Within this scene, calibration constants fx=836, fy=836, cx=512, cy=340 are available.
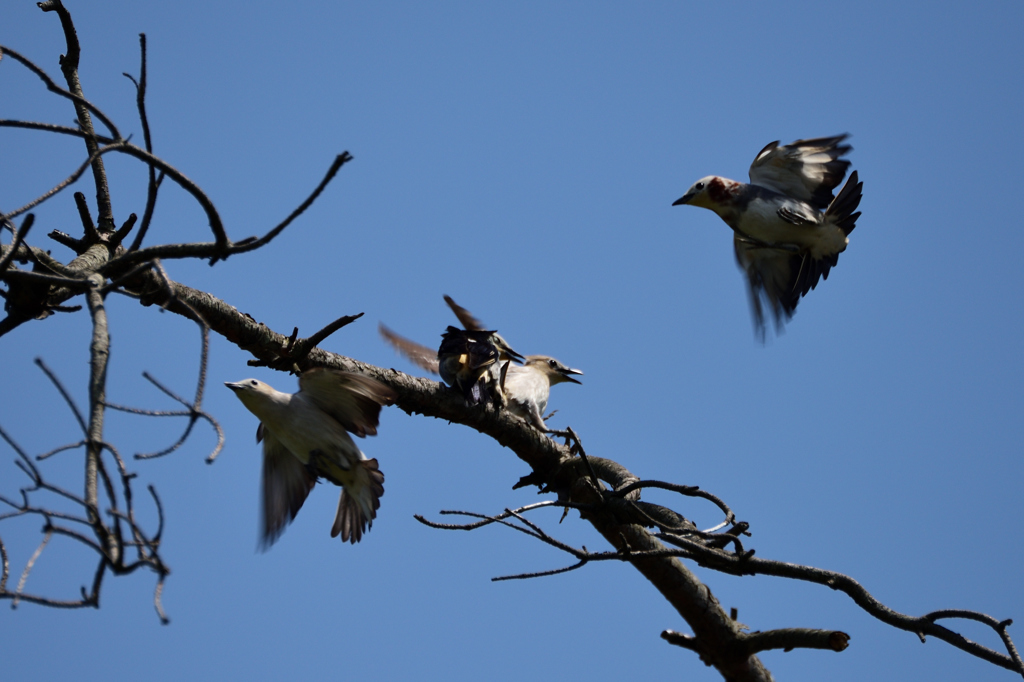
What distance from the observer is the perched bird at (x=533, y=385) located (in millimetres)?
5582

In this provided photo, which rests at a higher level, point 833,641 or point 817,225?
point 817,225

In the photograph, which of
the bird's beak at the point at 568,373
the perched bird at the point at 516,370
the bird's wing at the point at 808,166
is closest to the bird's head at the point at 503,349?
the perched bird at the point at 516,370

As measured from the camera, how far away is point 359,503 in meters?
4.77

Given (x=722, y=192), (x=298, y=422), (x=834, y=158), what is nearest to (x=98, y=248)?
(x=298, y=422)

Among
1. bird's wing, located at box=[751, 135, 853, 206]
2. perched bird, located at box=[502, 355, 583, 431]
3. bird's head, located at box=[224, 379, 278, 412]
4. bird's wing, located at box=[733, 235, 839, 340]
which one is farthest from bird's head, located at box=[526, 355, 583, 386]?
bird's head, located at box=[224, 379, 278, 412]

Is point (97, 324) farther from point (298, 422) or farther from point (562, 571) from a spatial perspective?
point (298, 422)

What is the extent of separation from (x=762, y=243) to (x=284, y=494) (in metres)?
3.81

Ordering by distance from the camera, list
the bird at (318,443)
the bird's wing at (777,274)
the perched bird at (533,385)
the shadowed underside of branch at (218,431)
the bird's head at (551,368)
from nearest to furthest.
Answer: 1. the shadowed underside of branch at (218,431)
2. the bird at (318,443)
3. the perched bird at (533,385)
4. the bird's wing at (777,274)
5. the bird's head at (551,368)

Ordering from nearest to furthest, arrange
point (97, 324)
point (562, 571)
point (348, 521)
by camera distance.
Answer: point (97, 324)
point (562, 571)
point (348, 521)

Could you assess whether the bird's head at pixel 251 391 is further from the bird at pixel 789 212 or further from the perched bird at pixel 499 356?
the bird at pixel 789 212

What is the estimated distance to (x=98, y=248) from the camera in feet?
11.1

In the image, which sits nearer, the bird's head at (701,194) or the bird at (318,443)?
the bird at (318,443)

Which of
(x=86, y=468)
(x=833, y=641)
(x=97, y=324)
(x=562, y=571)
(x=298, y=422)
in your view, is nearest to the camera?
(x=86, y=468)

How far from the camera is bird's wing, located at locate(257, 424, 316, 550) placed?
4.78m
